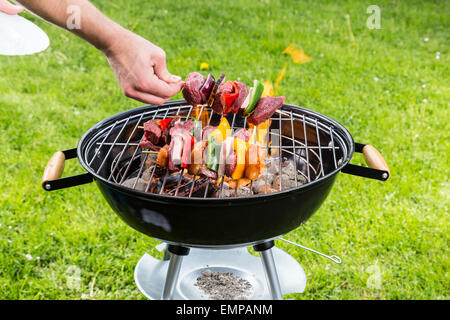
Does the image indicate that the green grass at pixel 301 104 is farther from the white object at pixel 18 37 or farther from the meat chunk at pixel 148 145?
the white object at pixel 18 37

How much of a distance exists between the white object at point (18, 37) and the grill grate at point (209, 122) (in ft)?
1.64

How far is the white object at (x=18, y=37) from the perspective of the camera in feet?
6.56

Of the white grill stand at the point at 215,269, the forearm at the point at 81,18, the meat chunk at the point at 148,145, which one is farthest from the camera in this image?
the white grill stand at the point at 215,269

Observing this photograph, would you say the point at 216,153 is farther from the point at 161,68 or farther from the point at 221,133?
the point at 161,68

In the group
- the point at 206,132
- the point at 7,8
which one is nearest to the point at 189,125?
the point at 206,132

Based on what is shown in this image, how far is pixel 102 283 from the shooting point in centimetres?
255

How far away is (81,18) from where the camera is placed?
1.65m

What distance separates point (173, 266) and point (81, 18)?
3.39 ft

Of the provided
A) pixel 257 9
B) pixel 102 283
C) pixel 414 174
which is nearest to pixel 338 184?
pixel 414 174

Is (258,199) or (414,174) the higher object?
(258,199)

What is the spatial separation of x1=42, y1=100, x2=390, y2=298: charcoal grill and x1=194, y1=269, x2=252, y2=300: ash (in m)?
0.37

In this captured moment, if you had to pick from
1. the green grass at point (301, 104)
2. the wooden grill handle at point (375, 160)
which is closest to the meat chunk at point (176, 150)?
the wooden grill handle at point (375, 160)
